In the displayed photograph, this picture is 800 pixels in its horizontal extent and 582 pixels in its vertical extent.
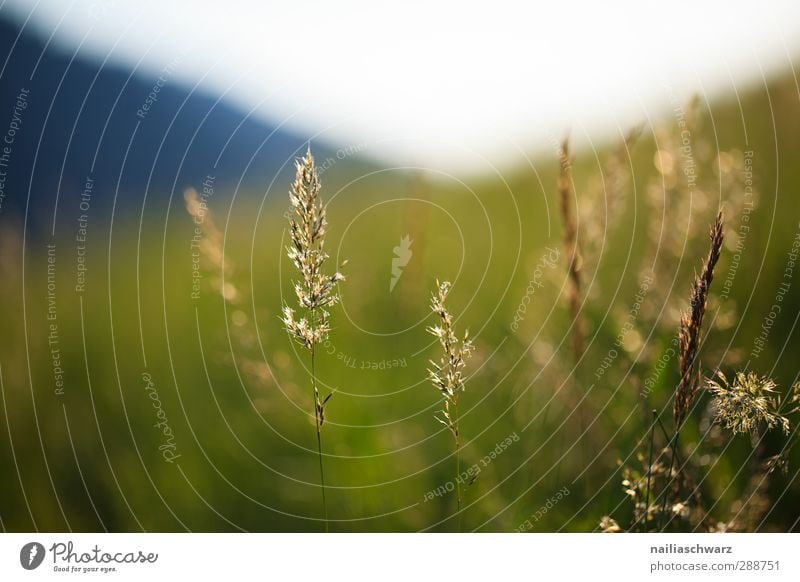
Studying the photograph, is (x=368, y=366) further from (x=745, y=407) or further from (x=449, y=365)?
(x=745, y=407)

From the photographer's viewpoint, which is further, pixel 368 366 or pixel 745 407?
pixel 368 366
